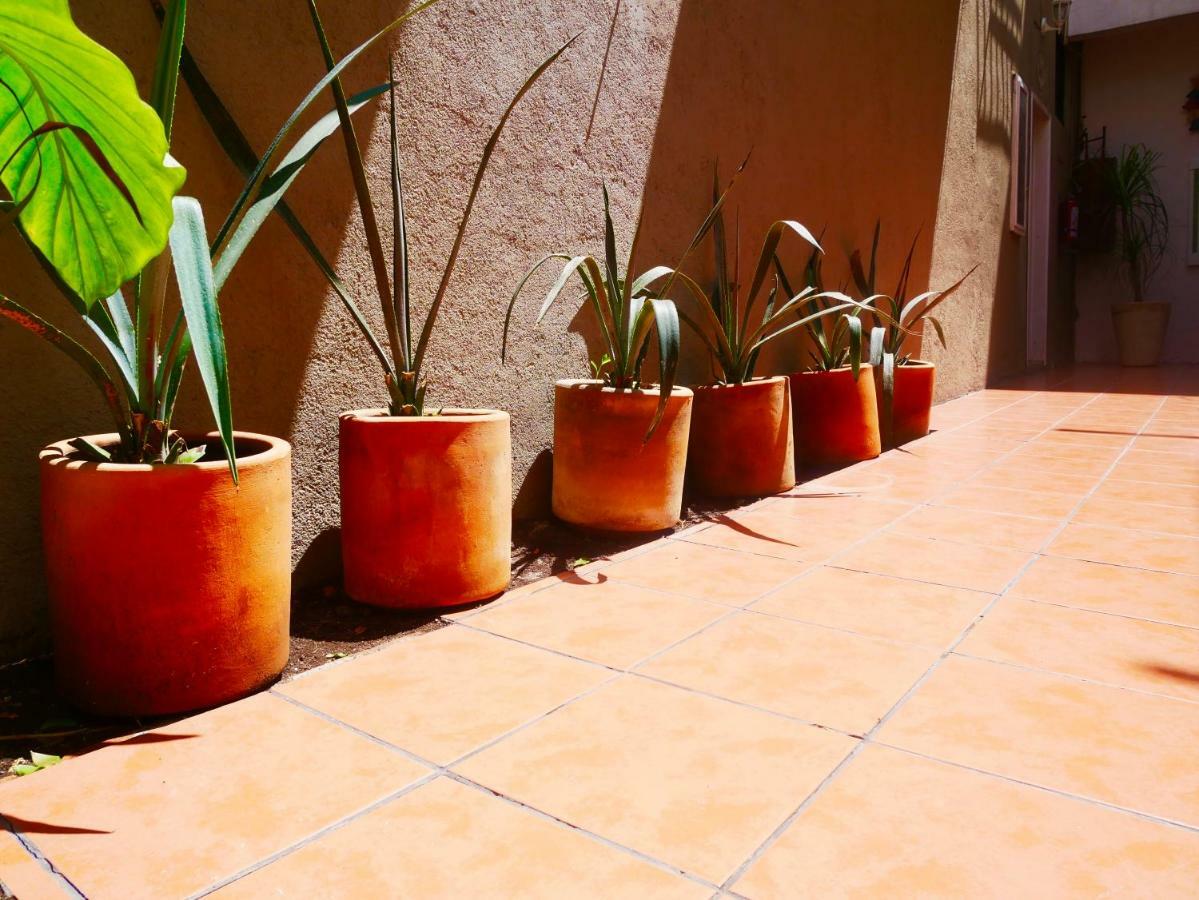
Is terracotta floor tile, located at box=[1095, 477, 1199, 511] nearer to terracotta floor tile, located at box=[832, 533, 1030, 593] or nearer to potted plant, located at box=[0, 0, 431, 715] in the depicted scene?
Answer: terracotta floor tile, located at box=[832, 533, 1030, 593]

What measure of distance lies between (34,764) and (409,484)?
2.22 ft

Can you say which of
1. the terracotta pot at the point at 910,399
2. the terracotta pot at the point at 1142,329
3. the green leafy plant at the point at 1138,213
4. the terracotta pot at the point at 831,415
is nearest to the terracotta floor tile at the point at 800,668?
the terracotta pot at the point at 831,415

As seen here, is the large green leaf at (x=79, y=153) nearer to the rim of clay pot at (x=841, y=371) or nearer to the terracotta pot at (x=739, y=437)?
the terracotta pot at (x=739, y=437)

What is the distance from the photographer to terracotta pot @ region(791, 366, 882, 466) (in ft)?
10.2

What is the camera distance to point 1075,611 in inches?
63.2

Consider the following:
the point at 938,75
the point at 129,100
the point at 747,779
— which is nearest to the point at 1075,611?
the point at 747,779

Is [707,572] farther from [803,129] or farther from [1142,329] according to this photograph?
[1142,329]

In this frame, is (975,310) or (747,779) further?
(975,310)

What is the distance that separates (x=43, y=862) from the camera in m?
0.86

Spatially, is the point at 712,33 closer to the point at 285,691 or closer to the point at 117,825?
the point at 285,691

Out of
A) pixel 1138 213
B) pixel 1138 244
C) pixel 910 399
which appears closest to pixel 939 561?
pixel 910 399

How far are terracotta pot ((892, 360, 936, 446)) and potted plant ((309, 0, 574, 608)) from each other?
2.56 metres

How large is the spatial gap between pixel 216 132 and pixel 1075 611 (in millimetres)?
1722

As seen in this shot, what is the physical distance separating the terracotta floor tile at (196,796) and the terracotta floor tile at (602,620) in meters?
0.42
